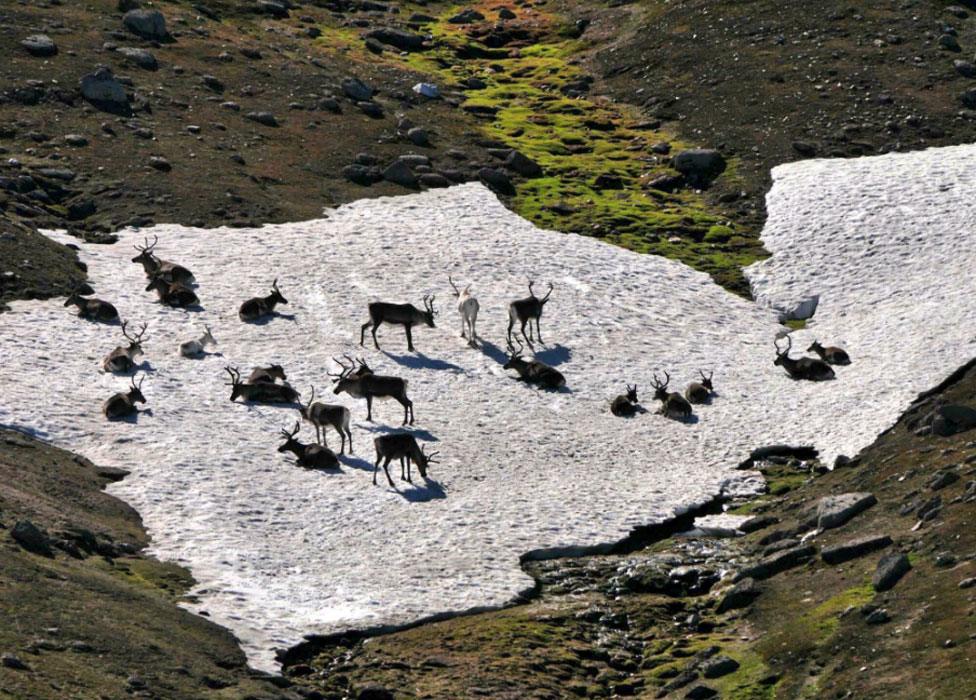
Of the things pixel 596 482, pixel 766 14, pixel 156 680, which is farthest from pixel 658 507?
pixel 766 14

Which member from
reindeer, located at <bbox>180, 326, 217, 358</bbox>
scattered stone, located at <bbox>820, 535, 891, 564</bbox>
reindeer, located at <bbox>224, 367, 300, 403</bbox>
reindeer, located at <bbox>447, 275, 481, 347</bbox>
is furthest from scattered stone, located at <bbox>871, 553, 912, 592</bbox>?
reindeer, located at <bbox>180, 326, 217, 358</bbox>

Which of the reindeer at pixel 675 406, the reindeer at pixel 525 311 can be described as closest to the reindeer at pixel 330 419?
the reindeer at pixel 675 406

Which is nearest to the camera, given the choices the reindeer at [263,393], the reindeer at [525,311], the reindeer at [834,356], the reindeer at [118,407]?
the reindeer at [118,407]

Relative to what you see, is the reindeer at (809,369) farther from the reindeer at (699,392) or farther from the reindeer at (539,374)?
the reindeer at (539,374)

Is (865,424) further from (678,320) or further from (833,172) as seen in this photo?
(833,172)

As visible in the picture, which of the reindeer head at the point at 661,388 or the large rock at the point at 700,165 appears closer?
the reindeer head at the point at 661,388

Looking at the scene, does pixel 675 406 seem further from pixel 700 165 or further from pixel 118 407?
pixel 700 165

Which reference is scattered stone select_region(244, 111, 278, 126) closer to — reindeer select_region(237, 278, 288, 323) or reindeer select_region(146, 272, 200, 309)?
reindeer select_region(146, 272, 200, 309)
